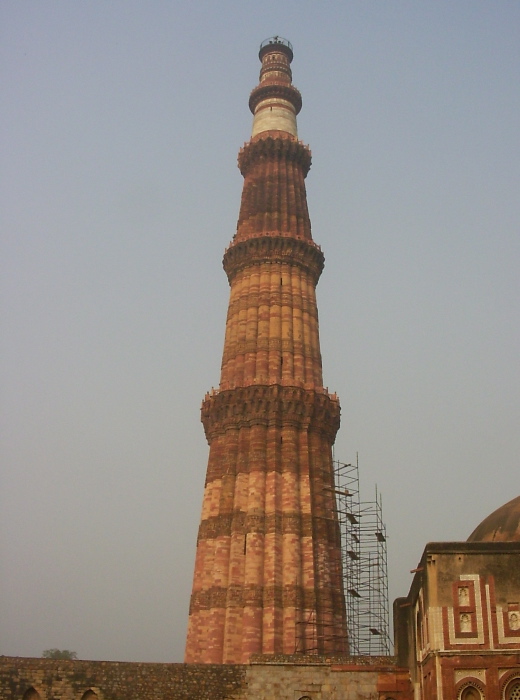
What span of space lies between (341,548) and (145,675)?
10629 mm

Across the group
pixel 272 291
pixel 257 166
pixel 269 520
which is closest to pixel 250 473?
pixel 269 520

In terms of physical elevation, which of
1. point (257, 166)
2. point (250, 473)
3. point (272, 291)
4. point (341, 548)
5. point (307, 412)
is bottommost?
point (341, 548)

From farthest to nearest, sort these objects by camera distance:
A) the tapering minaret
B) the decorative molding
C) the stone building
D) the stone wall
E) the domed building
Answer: the decorative molding
the tapering minaret
the stone wall
the stone building
the domed building

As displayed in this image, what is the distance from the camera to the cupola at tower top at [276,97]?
41.8 m

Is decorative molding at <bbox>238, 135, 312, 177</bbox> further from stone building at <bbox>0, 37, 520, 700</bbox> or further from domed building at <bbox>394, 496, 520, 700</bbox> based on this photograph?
domed building at <bbox>394, 496, 520, 700</bbox>

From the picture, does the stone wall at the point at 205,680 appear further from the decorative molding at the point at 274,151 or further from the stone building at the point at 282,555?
the decorative molding at the point at 274,151

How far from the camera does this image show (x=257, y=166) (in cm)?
4081

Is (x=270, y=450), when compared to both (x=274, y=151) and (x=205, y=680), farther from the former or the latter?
(x=274, y=151)

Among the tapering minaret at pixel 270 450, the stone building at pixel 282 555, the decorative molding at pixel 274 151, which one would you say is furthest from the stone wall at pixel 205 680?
the decorative molding at pixel 274 151

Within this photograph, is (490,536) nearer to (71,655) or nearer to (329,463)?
(329,463)

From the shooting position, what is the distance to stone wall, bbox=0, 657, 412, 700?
79.4 feet

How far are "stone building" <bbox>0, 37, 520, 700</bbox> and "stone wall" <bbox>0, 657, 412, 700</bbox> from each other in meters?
0.04

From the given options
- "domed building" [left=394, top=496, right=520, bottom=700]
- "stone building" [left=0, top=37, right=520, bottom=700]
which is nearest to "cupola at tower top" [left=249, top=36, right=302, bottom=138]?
"stone building" [left=0, top=37, right=520, bottom=700]

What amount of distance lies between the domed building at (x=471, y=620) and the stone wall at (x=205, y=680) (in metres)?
2.69
